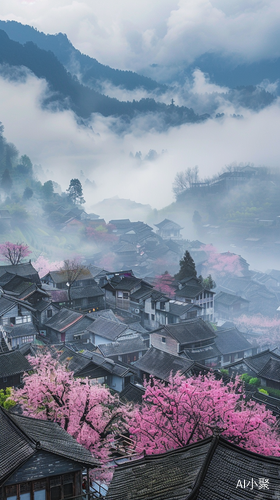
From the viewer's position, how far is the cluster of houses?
9922 millimetres

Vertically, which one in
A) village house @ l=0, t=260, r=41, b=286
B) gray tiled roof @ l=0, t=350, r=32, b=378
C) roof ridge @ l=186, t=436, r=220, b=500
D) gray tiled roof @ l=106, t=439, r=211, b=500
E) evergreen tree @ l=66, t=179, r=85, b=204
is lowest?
gray tiled roof @ l=0, t=350, r=32, b=378

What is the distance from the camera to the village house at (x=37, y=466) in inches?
432

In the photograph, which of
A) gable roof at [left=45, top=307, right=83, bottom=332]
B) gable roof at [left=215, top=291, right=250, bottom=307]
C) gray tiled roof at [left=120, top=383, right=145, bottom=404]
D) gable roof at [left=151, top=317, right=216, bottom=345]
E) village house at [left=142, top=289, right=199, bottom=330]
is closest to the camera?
gray tiled roof at [left=120, top=383, right=145, bottom=404]

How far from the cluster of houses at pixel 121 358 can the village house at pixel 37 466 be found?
3 cm

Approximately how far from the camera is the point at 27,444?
11461mm

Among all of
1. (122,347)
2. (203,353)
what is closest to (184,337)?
(203,353)

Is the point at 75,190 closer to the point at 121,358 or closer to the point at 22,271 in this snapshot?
the point at 22,271

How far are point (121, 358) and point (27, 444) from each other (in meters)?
23.7

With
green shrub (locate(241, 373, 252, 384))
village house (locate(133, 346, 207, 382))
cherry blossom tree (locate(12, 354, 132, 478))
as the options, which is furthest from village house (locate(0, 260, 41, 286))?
cherry blossom tree (locate(12, 354, 132, 478))

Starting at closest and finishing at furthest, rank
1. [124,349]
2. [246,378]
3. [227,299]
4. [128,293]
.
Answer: [246,378]
[124,349]
[128,293]
[227,299]

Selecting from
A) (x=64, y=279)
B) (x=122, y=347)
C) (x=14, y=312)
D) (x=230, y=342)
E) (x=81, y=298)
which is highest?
(x=64, y=279)

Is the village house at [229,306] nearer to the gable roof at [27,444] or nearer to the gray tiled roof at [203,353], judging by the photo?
the gray tiled roof at [203,353]

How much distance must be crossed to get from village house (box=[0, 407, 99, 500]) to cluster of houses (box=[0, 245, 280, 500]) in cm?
3

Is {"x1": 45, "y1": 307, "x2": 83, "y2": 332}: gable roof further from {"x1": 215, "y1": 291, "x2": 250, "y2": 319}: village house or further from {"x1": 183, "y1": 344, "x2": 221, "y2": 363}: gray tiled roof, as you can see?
{"x1": 215, "y1": 291, "x2": 250, "y2": 319}: village house
